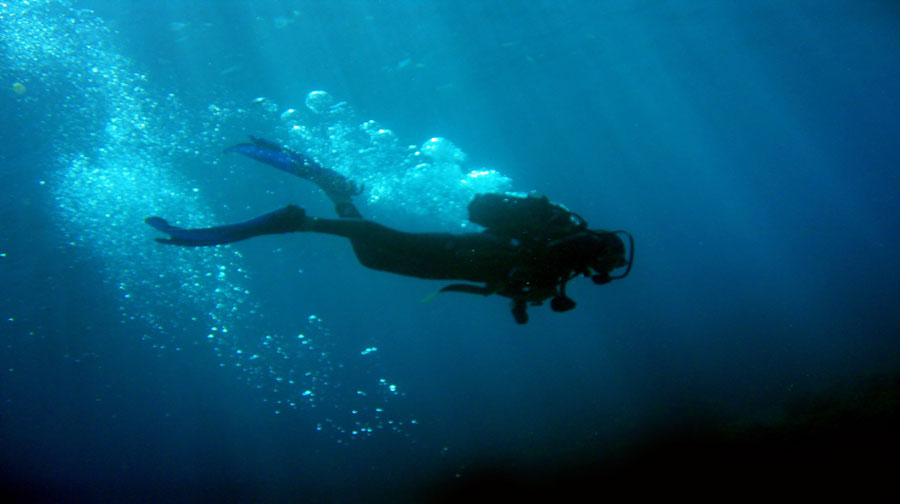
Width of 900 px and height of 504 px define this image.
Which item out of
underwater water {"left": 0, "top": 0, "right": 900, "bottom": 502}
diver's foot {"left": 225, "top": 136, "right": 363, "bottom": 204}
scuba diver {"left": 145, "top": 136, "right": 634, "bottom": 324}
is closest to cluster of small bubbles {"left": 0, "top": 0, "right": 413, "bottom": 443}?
underwater water {"left": 0, "top": 0, "right": 900, "bottom": 502}

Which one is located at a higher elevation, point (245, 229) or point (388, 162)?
point (388, 162)

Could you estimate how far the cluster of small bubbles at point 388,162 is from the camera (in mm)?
13977

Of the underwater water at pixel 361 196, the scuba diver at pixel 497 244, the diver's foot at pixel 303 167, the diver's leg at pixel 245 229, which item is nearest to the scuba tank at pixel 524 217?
the scuba diver at pixel 497 244

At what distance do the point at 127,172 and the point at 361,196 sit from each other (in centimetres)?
813

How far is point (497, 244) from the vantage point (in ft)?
11.0

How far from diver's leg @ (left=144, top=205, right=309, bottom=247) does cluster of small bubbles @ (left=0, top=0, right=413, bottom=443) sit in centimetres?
863

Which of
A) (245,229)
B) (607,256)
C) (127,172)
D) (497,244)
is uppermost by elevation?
(127,172)

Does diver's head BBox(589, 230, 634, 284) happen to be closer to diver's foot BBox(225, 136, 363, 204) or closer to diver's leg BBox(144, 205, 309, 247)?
diver's leg BBox(144, 205, 309, 247)

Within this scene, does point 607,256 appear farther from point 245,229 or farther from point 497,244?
point 245,229

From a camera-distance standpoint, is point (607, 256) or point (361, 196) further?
point (361, 196)

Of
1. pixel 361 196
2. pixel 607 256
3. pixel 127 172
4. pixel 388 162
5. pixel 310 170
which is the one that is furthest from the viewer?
pixel 361 196

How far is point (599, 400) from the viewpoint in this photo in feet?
88.4

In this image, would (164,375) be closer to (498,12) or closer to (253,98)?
(253,98)

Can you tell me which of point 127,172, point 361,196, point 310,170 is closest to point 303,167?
point 310,170
